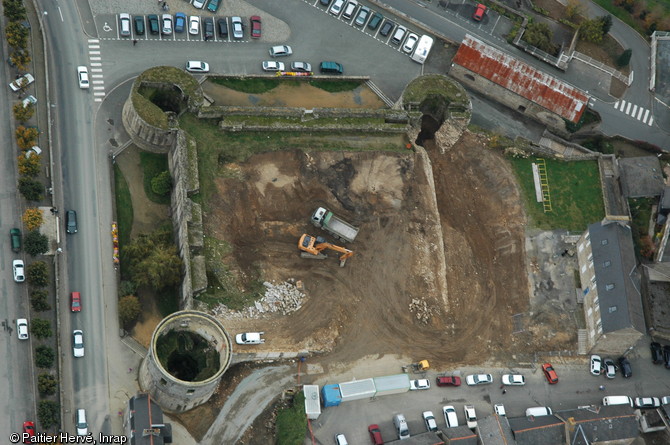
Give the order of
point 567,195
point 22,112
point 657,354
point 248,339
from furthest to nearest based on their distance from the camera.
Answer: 1. point 567,195
2. point 657,354
3. point 22,112
4. point 248,339

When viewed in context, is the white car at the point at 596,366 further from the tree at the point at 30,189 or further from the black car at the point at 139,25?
the black car at the point at 139,25

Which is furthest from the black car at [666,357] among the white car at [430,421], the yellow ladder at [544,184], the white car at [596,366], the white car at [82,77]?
the white car at [82,77]

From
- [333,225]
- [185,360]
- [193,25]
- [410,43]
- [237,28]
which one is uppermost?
[410,43]

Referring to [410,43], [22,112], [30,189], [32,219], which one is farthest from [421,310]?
[22,112]

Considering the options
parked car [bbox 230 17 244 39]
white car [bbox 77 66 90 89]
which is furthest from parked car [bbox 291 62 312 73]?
white car [bbox 77 66 90 89]

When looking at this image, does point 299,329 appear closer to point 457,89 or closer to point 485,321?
point 485,321

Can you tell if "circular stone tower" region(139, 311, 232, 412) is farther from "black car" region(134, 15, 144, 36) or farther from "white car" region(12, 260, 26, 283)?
"black car" region(134, 15, 144, 36)

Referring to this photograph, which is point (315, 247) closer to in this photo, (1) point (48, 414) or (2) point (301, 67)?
(2) point (301, 67)
